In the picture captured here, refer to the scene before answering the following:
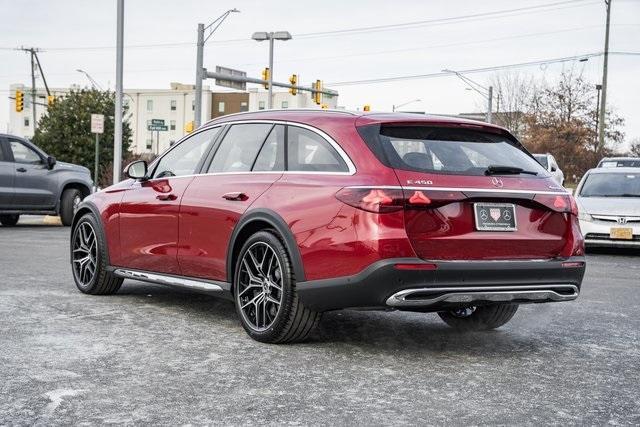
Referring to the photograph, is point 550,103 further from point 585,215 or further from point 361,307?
point 361,307

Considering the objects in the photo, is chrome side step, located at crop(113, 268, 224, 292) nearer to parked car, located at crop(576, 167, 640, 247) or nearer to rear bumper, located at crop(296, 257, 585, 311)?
rear bumper, located at crop(296, 257, 585, 311)

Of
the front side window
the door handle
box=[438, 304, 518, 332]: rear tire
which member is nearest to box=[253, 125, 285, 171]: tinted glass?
the door handle

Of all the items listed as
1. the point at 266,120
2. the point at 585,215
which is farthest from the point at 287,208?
the point at 585,215

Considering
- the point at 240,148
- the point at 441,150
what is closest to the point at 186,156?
the point at 240,148

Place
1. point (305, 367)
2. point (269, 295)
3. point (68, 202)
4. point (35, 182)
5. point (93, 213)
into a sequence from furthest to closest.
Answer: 1. point (68, 202)
2. point (35, 182)
3. point (93, 213)
4. point (269, 295)
5. point (305, 367)

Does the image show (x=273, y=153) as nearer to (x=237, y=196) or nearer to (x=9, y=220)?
(x=237, y=196)

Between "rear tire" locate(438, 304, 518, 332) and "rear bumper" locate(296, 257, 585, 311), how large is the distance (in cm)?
93

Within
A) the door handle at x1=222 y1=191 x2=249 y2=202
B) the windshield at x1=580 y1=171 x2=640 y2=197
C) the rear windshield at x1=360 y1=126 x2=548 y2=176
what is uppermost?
the rear windshield at x1=360 y1=126 x2=548 y2=176

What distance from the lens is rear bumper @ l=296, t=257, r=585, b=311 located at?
216 inches

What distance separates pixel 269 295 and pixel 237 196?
2.49 ft

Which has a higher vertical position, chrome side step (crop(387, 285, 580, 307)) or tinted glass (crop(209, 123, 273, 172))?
tinted glass (crop(209, 123, 273, 172))

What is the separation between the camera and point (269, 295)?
6191 mm

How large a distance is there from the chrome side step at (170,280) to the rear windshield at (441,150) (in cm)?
166

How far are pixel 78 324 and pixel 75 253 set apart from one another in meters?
2.05
